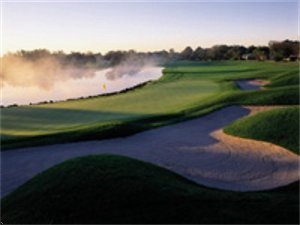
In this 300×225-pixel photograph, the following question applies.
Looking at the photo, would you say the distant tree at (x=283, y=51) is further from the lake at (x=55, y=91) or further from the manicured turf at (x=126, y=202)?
the manicured turf at (x=126, y=202)

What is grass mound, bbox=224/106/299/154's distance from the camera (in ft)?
53.5

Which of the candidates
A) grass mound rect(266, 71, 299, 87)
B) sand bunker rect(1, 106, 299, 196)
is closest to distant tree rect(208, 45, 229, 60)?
grass mound rect(266, 71, 299, 87)

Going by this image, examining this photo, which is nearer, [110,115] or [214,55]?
[110,115]

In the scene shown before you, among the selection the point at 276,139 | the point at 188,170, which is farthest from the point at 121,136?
the point at 276,139

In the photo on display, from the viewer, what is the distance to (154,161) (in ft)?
47.5

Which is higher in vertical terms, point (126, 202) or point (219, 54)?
point (219, 54)

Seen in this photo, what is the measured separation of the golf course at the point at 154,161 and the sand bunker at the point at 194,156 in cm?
4

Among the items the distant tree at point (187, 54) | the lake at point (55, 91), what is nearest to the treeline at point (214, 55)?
the distant tree at point (187, 54)

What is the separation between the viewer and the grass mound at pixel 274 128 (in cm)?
1630

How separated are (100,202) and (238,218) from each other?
10.3 feet

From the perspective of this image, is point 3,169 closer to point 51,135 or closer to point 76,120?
point 51,135

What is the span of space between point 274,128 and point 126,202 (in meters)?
10.3

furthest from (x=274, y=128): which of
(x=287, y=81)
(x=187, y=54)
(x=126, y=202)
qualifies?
(x=187, y=54)

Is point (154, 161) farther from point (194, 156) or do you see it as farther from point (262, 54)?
point (262, 54)
